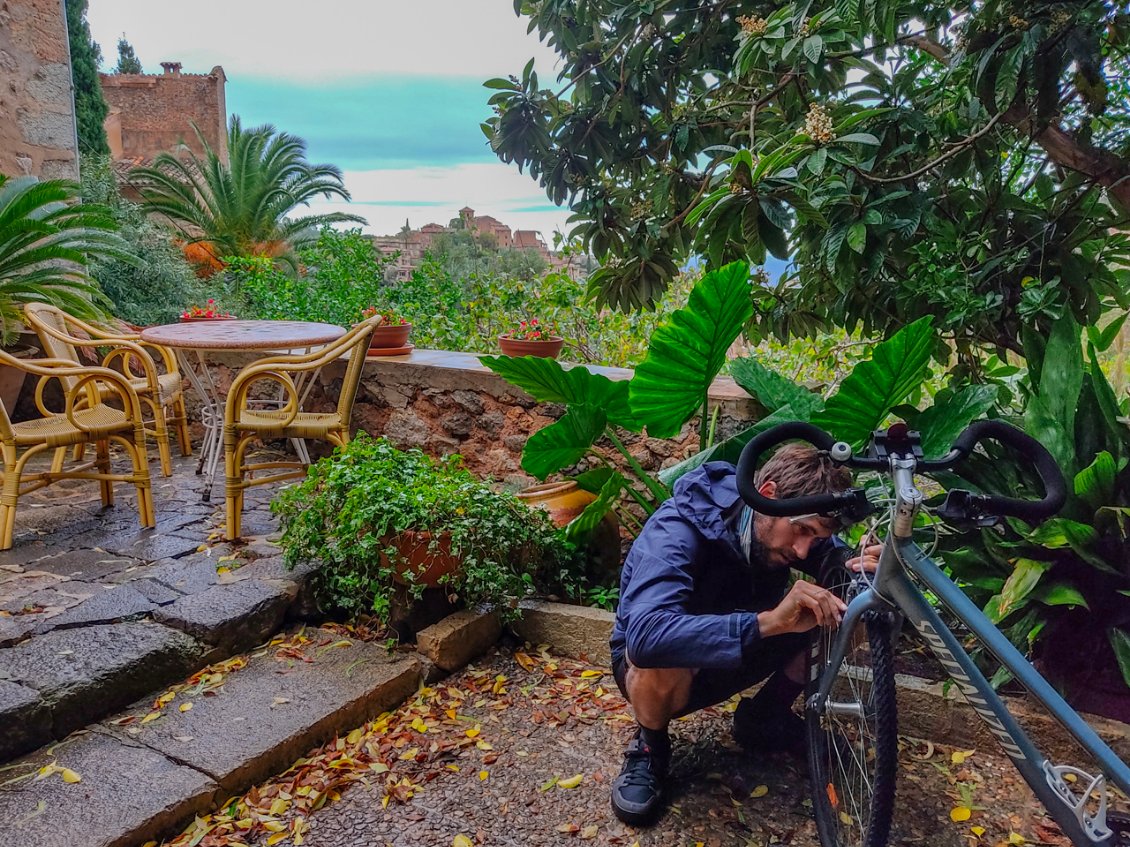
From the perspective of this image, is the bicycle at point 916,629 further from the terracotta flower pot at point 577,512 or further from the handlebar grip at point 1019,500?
the terracotta flower pot at point 577,512

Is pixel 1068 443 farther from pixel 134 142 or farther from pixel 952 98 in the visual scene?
pixel 134 142

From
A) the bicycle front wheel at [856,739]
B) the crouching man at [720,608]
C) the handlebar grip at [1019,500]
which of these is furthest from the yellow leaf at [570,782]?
the handlebar grip at [1019,500]

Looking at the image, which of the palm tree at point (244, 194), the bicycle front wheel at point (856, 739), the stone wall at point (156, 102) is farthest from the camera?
the stone wall at point (156, 102)

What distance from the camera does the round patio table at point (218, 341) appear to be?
3.03 meters

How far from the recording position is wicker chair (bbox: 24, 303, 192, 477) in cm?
323

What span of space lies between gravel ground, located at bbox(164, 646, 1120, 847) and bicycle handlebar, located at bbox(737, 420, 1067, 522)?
0.85 metres

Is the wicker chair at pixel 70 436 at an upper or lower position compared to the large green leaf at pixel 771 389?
lower

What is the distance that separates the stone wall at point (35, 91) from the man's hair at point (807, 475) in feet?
17.5

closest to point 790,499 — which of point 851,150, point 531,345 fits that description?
point 851,150

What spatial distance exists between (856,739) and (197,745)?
1.49 m

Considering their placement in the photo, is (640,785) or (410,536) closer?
(640,785)

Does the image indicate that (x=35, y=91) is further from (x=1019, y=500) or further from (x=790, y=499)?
(x=1019, y=500)

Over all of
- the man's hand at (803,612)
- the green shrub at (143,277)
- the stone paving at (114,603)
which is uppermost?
the green shrub at (143,277)

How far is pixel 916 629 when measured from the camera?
1180 mm
